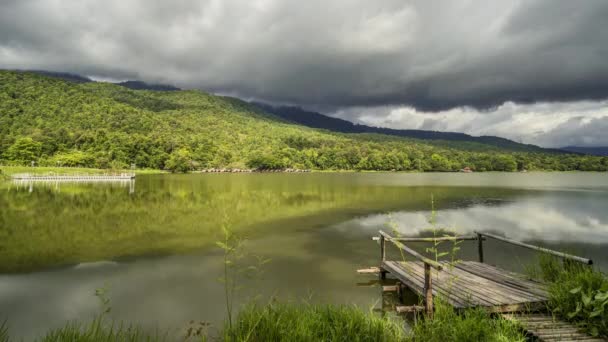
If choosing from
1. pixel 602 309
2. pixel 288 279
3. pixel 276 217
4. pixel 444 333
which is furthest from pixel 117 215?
pixel 602 309

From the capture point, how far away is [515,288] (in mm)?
8047

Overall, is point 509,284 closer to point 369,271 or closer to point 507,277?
point 507,277

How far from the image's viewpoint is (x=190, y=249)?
1463 centimetres

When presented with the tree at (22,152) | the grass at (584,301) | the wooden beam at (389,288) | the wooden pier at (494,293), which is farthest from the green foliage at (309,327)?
the tree at (22,152)

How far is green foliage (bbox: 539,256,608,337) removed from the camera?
566 cm

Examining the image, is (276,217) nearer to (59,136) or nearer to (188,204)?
(188,204)

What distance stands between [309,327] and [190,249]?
10.7m

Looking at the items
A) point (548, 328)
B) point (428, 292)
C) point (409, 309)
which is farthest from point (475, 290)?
point (548, 328)

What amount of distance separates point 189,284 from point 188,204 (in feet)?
67.3

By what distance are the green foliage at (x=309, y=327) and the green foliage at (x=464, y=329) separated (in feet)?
1.81

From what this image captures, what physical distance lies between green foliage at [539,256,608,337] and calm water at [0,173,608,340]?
4330mm

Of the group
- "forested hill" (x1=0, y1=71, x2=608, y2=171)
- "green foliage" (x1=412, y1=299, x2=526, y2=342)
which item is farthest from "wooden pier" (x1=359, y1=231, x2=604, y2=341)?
"forested hill" (x1=0, y1=71, x2=608, y2=171)

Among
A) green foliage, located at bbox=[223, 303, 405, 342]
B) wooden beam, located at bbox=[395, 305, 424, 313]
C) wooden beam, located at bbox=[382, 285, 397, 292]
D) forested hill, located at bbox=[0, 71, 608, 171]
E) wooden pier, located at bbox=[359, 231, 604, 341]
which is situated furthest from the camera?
forested hill, located at bbox=[0, 71, 608, 171]

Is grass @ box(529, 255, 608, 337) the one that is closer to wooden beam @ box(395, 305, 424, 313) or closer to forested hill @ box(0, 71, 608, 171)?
wooden beam @ box(395, 305, 424, 313)
